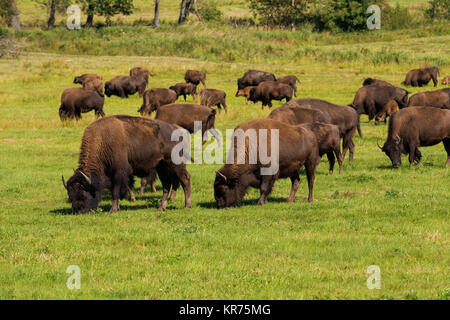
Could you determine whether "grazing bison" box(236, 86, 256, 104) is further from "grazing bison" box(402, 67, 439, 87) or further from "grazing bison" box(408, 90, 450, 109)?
"grazing bison" box(408, 90, 450, 109)

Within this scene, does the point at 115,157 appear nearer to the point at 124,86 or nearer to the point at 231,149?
the point at 231,149

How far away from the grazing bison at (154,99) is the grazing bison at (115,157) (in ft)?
54.5

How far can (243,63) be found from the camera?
55.9m

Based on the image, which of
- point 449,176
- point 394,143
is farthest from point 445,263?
point 394,143

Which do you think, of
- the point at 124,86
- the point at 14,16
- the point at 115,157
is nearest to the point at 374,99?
the point at 124,86

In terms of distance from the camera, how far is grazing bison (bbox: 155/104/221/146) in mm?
22766

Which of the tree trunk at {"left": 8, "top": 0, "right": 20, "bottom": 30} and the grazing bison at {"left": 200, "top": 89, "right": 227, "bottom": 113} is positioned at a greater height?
the tree trunk at {"left": 8, "top": 0, "right": 20, "bottom": 30}

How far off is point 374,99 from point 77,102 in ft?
44.3

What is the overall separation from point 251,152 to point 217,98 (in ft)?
63.6

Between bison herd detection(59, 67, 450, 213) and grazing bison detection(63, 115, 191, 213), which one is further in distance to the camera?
bison herd detection(59, 67, 450, 213)

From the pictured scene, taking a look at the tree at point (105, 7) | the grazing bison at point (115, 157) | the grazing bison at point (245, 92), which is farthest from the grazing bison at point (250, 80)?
the tree at point (105, 7)

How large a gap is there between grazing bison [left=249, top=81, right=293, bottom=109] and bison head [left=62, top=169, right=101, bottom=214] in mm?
23611

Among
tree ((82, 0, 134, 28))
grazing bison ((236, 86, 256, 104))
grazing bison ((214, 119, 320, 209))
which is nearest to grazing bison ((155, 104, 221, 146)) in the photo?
grazing bison ((214, 119, 320, 209))

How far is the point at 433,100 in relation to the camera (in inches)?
1038
